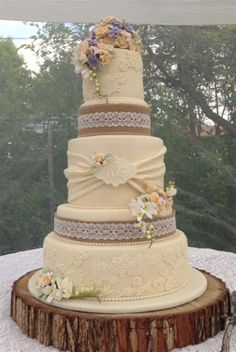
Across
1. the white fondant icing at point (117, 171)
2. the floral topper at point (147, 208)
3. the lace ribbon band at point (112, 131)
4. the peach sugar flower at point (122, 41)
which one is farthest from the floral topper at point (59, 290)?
the peach sugar flower at point (122, 41)

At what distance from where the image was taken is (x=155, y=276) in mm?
1482

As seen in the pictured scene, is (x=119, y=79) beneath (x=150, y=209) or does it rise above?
above

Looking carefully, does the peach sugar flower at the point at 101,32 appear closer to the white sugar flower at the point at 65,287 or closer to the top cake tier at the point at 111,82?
the top cake tier at the point at 111,82

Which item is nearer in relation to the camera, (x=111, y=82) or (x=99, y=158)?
(x=99, y=158)

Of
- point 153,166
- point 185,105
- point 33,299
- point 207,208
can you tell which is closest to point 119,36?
point 153,166

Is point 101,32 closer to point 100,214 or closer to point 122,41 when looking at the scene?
point 122,41

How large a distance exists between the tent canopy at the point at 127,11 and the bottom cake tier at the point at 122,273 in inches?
51.0

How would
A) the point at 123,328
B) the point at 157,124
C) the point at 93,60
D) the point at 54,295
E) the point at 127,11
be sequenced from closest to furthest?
the point at 123,328 → the point at 54,295 → the point at 93,60 → the point at 127,11 → the point at 157,124

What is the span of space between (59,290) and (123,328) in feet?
0.88

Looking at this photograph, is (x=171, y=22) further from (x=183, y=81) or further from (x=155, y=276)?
(x=155, y=276)

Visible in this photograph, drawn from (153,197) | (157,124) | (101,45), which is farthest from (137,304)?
(157,124)

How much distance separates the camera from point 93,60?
5.06ft

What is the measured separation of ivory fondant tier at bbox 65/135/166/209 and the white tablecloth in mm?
508

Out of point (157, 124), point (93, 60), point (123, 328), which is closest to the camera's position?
point (123, 328)
